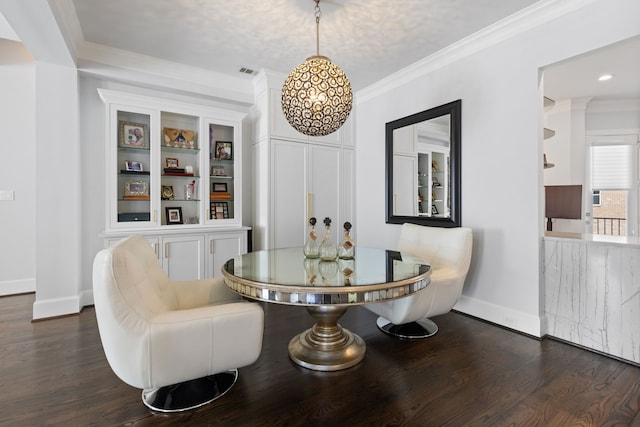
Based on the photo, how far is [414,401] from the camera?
5.48ft

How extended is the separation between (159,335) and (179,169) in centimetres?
257

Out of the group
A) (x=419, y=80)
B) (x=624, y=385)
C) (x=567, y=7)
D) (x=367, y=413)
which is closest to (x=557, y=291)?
(x=624, y=385)

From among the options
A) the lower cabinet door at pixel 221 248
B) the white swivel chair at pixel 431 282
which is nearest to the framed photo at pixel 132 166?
the lower cabinet door at pixel 221 248

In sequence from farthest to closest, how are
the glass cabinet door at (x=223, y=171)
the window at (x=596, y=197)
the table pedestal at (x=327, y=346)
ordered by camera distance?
the window at (x=596, y=197), the glass cabinet door at (x=223, y=171), the table pedestal at (x=327, y=346)

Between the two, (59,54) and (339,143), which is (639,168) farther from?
(59,54)

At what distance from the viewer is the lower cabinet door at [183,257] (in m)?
3.32

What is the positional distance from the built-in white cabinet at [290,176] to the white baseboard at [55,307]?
193 centimetres

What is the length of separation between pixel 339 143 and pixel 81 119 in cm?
297

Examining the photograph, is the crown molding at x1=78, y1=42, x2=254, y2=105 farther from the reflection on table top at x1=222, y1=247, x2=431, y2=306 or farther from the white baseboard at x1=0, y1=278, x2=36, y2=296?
the white baseboard at x1=0, y1=278, x2=36, y2=296

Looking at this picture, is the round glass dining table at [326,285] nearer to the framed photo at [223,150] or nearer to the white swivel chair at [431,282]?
the white swivel chair at [431,282]

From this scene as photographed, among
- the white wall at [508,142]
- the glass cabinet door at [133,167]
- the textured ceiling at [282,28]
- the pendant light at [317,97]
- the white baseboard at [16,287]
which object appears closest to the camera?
the pendant light at [317,97]

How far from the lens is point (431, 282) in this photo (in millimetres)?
2201

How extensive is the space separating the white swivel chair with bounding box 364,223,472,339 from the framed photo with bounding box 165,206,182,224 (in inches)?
93.3

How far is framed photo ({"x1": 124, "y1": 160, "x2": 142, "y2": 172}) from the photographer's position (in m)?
3.32
